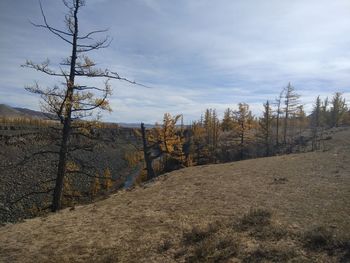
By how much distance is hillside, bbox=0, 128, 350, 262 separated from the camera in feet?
26.2

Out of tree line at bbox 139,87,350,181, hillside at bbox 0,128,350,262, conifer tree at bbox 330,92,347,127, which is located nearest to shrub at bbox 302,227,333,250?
hillside at bbox 0,128,350,262

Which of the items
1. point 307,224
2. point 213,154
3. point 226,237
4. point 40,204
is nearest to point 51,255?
point 226,237

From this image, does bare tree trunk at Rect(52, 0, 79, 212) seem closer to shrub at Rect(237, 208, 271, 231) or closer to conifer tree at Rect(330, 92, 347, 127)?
shrub at Rect(237, 208, 271, 231)

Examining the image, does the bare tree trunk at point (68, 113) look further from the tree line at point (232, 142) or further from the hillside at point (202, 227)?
the tree line at point (232, 142)

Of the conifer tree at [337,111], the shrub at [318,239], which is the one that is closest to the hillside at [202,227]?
the shrub at [318,239]

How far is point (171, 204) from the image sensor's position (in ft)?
43.3

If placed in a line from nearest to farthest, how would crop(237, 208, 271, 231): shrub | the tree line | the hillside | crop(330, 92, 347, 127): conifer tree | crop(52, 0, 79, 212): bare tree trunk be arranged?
the hillside → crop(237, 208, 271, 231): shrub → crop(52, 0, 79, 212): bare tree trunk → the tree line → crop(330, 92, 347, 127): conifer tree

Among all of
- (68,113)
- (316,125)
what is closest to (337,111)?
(316,125)

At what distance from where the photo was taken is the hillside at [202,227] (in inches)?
314

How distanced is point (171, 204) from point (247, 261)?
6.10 meters

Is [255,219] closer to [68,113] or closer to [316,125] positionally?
[68,113]

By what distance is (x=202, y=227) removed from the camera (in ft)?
32.3

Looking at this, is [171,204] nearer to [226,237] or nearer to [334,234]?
[226,237]

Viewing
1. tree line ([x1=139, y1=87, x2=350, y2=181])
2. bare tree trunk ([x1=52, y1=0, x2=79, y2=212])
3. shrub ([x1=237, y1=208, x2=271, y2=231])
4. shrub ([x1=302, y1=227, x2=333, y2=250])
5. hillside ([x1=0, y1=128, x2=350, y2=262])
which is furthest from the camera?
tree line ([x1=139, y1=87, x2=350, y2=181])
